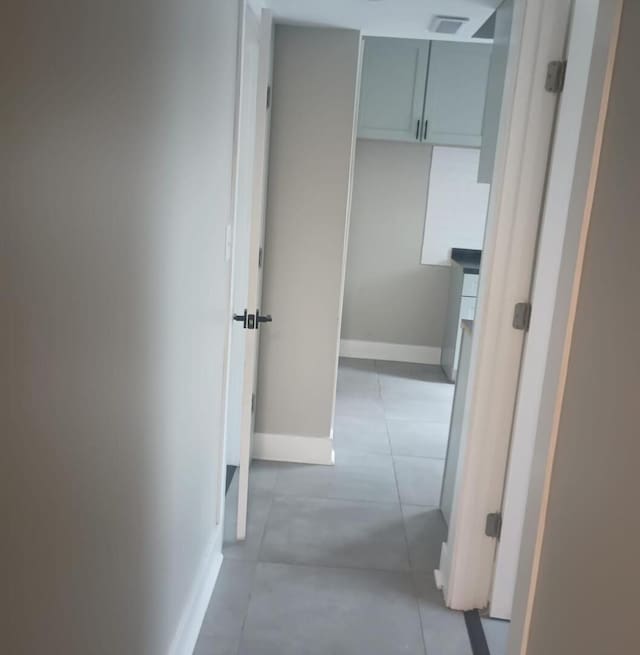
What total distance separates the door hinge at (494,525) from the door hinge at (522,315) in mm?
654

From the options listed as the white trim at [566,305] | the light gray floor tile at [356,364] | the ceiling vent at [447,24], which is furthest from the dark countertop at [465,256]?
the white trim at [566,305]

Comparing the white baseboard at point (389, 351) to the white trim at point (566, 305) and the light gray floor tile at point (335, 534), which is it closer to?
the light gray floor tile at point (335, 534)

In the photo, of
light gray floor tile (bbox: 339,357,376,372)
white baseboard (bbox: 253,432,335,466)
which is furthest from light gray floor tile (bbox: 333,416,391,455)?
light gray floor tile (bbox: 339,357,376,372)

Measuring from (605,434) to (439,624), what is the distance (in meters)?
1.43

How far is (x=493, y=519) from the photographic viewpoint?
225 cm

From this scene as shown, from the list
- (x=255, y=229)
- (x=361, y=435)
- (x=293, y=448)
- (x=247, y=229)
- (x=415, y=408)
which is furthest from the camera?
(x=415, y=408)

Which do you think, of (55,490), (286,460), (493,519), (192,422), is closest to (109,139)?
(55,490)

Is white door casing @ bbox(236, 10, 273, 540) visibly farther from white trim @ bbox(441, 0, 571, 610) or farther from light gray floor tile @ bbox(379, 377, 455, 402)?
light gray floor tile @ bbox(379, 377, 455, 402)

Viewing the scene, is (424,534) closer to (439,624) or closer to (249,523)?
(439,624)

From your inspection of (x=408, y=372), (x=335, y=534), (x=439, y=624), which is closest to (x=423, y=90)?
(x=408, y=372)

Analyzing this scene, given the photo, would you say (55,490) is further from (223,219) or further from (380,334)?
(380,334)

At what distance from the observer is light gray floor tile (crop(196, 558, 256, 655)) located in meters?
2.04

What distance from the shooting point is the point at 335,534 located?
9.02 ft

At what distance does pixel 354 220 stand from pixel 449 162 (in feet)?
2.88
